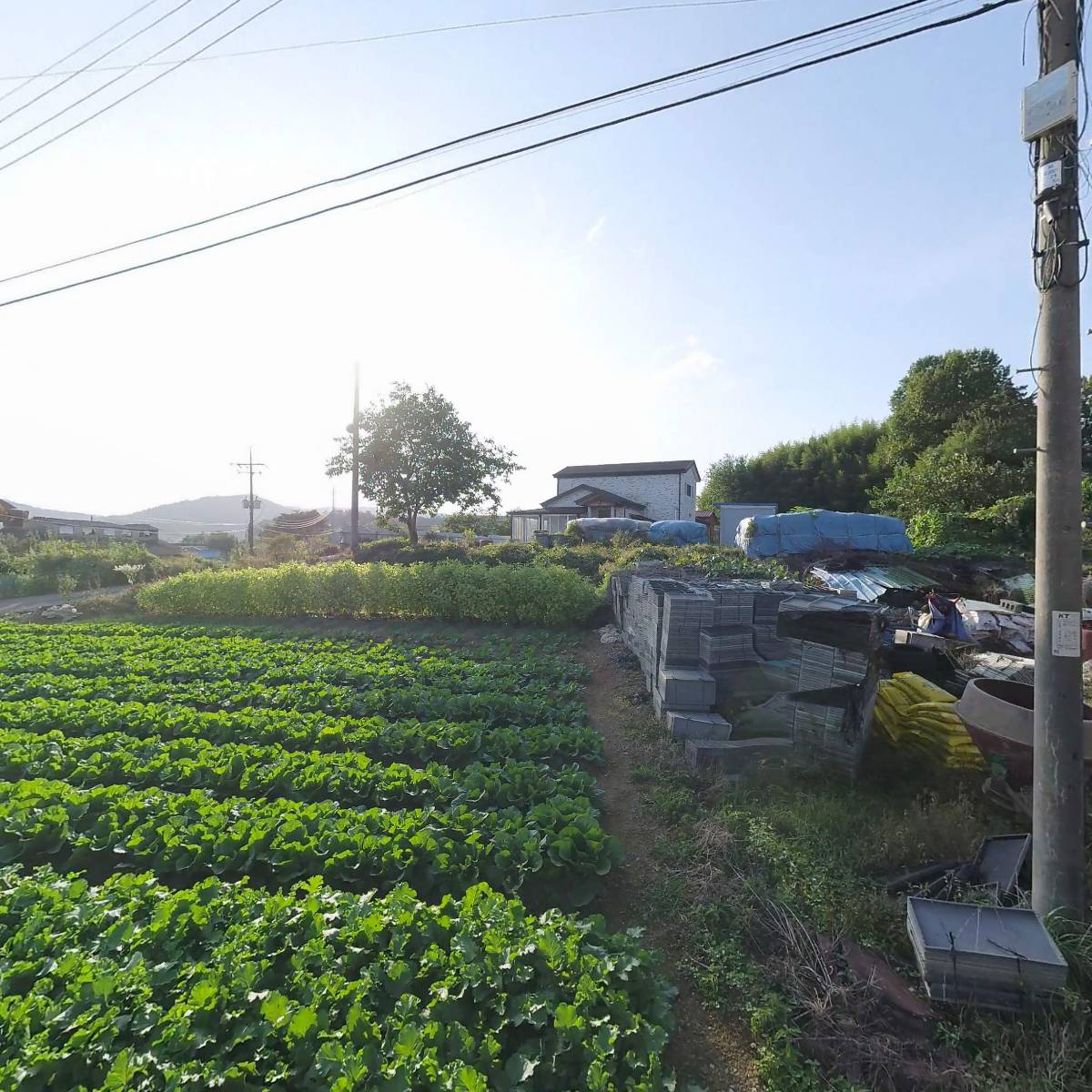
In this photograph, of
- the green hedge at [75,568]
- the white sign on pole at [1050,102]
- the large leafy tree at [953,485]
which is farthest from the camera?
the green hedge at [75,568]

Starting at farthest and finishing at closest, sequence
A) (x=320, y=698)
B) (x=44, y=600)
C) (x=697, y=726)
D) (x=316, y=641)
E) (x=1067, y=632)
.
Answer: (x=44, y=600) < (x=316, y=641) < (x=320, y=698) < (x=697, y=726) < (x=1067, y=632)

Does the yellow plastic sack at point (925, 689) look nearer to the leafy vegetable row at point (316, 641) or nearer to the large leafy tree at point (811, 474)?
the leafy vegetable row at point (316, 641)

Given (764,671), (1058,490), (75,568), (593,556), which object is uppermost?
(1058,490)

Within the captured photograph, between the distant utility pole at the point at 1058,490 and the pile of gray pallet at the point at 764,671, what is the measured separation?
1.96 meters

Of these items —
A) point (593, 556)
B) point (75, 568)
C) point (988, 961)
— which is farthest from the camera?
point (75, 568)

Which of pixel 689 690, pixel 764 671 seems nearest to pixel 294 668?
pixel 689 690

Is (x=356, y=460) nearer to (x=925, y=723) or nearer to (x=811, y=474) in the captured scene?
(x=925, y=723)

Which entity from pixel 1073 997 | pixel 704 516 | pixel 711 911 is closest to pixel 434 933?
pixel 711 911

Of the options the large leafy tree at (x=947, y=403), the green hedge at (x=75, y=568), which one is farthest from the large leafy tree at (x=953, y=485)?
the green hedge at (x=75, y=568)

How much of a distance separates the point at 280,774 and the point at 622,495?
114ft

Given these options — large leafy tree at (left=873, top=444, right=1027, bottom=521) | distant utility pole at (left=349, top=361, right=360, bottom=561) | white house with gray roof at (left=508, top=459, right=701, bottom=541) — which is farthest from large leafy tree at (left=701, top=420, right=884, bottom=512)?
distant utility pole at (left=349, top=361, right=360, bottom=561)

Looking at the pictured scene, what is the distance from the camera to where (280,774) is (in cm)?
484

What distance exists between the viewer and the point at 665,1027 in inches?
104

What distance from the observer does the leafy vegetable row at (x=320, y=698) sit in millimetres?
6840
